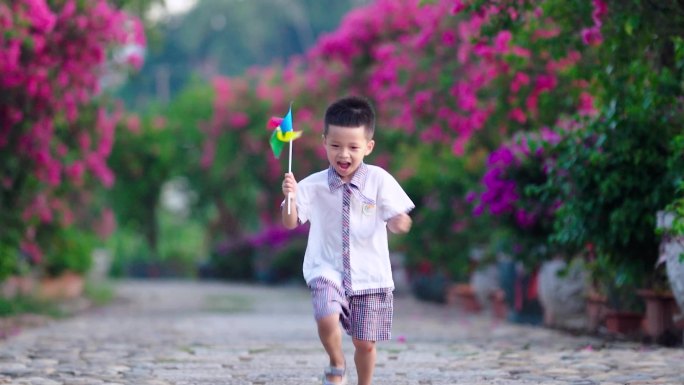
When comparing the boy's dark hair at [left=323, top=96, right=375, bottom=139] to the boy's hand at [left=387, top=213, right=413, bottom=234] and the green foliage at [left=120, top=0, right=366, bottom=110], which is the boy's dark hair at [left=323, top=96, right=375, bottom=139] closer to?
the boy's hand at [left=387, top=213, right=413, bottom=234]

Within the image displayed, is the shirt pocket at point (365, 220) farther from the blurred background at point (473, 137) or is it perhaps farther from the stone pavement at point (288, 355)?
the blurred background at point (473, 137)

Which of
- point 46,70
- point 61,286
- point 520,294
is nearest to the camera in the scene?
point 46,70

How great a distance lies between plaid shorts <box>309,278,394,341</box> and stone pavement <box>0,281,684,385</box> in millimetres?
1291

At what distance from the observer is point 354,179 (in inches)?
245

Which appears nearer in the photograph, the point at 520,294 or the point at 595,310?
the point at 595,310

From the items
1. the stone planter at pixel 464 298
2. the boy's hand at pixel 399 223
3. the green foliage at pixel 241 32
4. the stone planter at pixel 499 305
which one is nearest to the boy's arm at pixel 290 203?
the boy's hand at pixel 399 223

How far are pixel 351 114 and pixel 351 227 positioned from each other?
57 centimetres

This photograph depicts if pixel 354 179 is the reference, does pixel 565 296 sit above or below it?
below

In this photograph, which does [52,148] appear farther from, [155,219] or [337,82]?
[155,219]

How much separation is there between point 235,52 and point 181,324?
39358mm

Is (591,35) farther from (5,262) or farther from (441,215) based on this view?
(441,215)

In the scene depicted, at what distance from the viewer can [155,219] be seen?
1652 inches

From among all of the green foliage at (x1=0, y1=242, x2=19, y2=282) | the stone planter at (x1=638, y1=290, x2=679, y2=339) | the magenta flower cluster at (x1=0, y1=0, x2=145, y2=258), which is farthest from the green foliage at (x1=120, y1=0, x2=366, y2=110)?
the stone planter at (x1=638, y1=290, x2=679, y2=339)

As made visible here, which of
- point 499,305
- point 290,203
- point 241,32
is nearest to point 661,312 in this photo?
point 290,203
